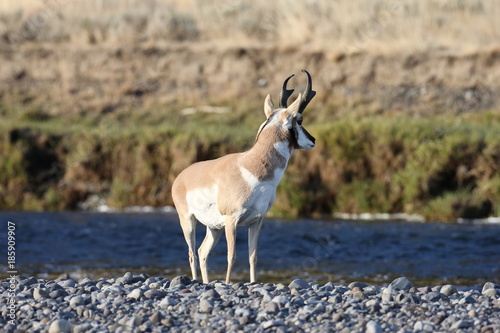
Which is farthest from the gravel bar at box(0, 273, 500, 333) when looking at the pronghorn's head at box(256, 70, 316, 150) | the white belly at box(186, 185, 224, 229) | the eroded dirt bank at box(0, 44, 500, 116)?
the eroded dirt bank at box(0, 44, 500, 116)

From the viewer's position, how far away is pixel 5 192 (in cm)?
2427

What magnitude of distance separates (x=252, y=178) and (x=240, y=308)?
70.6 inches

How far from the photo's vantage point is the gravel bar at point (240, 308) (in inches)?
334

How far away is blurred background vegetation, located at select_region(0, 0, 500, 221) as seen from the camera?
2223 centimetres

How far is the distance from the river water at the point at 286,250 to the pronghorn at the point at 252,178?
4.16 m

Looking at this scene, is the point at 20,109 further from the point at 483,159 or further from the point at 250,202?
the point at 250,202

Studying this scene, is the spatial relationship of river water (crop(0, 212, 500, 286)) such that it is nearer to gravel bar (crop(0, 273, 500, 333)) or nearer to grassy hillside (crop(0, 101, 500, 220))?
grassy hillside (crop(0, 101, 500, 220))

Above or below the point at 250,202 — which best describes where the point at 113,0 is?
above

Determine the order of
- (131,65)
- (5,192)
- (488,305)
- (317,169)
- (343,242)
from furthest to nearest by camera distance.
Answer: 1. (131,65)
2. (5,192)
3. (317,169)
4. (343,242)
5. (488,305)

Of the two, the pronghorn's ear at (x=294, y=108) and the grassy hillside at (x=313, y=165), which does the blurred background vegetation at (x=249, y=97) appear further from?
the pronghorn's ear at (x=294, y=108)

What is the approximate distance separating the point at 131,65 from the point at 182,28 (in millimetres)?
4311

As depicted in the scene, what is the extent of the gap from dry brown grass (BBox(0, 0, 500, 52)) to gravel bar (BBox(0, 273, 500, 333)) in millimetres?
25208

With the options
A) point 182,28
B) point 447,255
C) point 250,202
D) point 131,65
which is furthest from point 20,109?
point 250,202

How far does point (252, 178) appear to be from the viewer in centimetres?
1022
